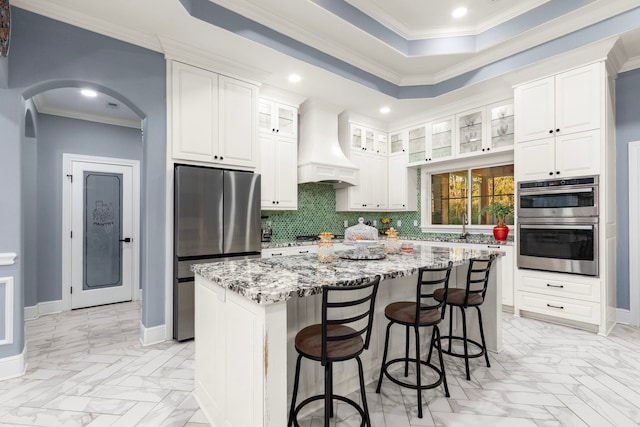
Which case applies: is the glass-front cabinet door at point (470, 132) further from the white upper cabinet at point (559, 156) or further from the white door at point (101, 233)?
the white door at point (101, 233)

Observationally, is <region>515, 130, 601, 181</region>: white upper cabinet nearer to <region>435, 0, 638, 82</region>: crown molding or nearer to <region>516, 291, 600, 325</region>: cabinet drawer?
<region>435, 0, 638, 82</region>: crown molding

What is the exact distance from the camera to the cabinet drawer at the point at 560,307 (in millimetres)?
3268

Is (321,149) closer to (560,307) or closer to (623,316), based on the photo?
(560,307)

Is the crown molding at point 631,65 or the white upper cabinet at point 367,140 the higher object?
the crown molding at point 631,65

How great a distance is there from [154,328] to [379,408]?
2.30 meters

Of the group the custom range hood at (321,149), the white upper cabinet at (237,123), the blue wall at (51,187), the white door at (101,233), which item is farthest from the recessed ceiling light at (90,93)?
the custom range hood at (321,149)

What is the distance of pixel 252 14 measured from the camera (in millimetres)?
2979

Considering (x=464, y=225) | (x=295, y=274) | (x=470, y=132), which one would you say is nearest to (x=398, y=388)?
(x=295, y=274)

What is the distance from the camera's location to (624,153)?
3547mm

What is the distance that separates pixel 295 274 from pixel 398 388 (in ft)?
4.14

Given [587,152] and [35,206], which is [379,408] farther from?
[35,206]

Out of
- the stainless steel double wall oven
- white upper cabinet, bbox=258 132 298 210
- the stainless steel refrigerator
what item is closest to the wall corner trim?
the stainless steel refrigerator

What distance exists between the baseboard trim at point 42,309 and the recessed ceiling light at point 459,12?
20.0ft

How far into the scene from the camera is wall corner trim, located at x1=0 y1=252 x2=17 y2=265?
239 cm
